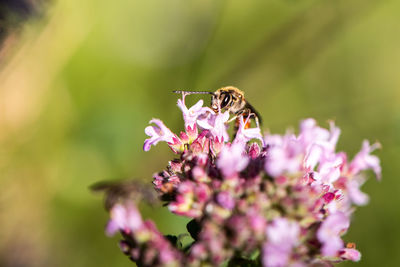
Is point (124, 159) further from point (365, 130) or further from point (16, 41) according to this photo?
point (365, 130)

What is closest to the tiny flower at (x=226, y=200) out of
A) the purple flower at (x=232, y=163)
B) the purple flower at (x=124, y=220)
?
the purple flower at (x=232, y=163)

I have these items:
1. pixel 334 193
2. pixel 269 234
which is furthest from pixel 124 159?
pixel 269 234

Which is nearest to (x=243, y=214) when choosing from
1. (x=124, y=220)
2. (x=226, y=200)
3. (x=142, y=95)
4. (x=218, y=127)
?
(x=226, y=200)

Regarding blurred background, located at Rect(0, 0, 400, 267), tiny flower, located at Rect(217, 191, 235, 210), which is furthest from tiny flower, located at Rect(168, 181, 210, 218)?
blurred background, located at Rect(0, 0, 400, 267)

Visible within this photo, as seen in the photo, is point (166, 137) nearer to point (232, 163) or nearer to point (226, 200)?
point (232, 163)

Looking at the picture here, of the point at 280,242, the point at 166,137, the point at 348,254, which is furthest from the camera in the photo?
the point at 166,137
